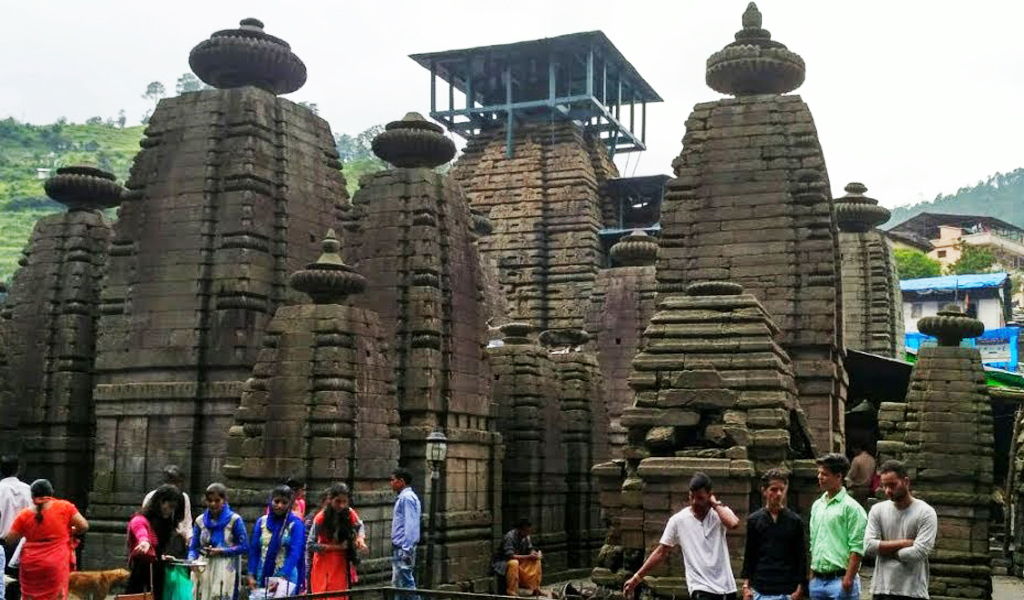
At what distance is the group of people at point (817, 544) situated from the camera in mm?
8633

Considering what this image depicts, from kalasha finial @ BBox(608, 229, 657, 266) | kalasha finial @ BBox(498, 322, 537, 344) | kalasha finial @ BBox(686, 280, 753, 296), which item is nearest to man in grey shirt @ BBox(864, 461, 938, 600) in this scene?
kalasha finial @ BBox(686, 280, 753, 296)

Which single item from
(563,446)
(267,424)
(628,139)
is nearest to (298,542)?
(267,424)

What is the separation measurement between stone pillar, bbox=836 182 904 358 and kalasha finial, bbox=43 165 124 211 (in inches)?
685

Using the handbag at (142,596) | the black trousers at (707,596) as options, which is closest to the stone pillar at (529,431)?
the handbag at (142,596)

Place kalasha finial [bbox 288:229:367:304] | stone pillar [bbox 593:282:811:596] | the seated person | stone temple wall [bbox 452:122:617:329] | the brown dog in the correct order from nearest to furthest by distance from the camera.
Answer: stone pillar [bbox 593:282:811:596] < the brown dog < kalasha finial [bbox 288:229:367:304] < the seated person < stone temple wall [bbox 452:122:617:329]

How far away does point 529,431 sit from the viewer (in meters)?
24.9

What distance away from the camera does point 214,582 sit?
11719 mm

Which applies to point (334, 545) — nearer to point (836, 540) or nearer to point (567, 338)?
point (836, 540)

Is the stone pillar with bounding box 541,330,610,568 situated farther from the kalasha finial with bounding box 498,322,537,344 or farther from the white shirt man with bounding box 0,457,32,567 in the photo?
the white shirt man with bounding box 0,457,32,567

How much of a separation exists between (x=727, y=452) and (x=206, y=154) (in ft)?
35.5

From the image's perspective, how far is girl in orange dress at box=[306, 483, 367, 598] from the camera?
11586mm

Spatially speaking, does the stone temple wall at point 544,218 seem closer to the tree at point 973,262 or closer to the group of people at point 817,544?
the group of people at point 817,544

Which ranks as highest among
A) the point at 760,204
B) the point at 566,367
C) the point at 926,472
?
the point at 760,204

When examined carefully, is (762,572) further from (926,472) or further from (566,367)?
(566,367)
